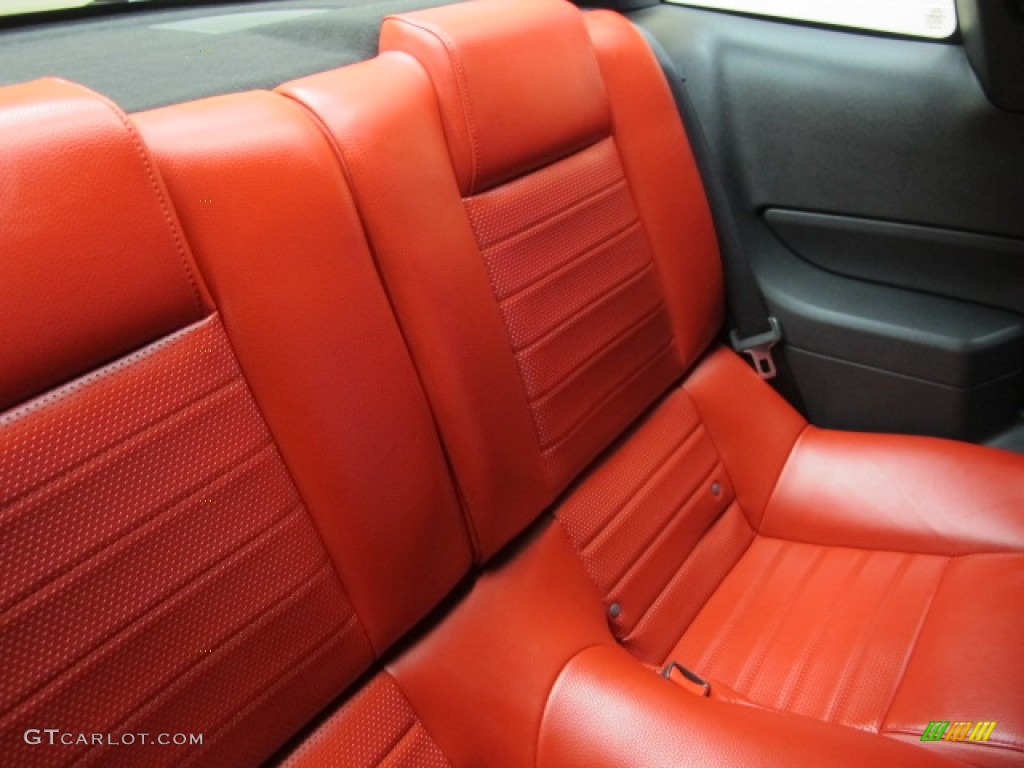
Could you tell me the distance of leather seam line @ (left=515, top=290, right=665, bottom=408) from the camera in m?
1.14

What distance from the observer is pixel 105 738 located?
714 millimetres

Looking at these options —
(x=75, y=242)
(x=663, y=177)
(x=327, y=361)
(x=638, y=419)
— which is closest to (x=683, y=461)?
(x=638, y=419)

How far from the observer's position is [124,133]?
72 centimetres

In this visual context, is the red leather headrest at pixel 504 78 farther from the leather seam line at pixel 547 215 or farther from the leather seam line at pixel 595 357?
the leather seam line at pixel 595 357

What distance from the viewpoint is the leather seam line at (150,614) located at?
680 millimetres

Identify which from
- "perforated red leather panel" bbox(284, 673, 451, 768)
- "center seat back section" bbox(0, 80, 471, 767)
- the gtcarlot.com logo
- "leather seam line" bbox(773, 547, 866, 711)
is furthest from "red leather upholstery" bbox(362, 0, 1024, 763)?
the gtcarlot.com logo

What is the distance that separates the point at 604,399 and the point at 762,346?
0.47 m

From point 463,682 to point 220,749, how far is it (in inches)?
12.3

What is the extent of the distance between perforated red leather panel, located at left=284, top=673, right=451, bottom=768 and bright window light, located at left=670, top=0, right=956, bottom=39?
1.24 metres

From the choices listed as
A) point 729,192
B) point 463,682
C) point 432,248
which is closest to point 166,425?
point 432,248

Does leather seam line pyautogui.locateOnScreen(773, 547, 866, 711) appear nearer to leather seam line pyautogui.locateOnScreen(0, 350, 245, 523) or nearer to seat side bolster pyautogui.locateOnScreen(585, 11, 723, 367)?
seat side bolster pyautogui.locateOnScreen(585, 11, 723, 367)

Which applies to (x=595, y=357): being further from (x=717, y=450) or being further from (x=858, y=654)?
(x=858, y=654)

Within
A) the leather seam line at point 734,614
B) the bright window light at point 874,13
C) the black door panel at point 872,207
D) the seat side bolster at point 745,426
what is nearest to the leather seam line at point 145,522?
the leather seam line at point 734,614

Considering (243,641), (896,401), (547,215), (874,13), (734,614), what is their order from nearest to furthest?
(243,641), (547,215), (734,614), (874,13), (896,401)
